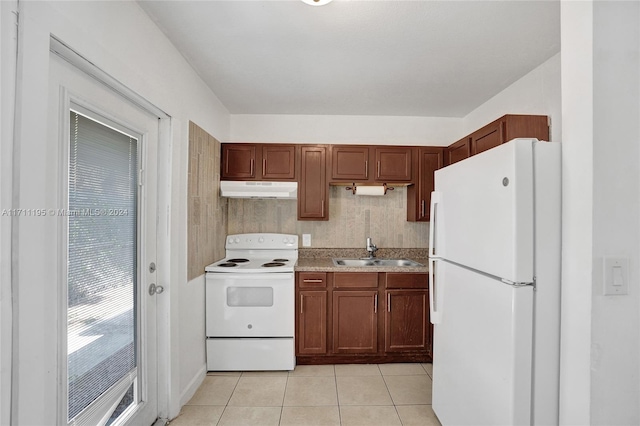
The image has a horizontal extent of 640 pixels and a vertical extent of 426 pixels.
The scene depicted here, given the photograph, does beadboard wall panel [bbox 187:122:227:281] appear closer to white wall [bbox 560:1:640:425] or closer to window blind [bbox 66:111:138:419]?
window blind [bbox 66:111:138:419]

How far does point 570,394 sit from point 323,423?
56.8 inches

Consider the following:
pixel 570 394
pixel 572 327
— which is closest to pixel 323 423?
pixel 570 394

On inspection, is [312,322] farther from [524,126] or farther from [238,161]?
[524,126]

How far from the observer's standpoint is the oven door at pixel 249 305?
8.38ft

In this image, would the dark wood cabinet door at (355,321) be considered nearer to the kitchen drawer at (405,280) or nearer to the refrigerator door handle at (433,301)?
the kitchen drawer at (405,280)

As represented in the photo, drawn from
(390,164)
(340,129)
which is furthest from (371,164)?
(340,129)

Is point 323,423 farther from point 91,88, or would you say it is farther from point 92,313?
point 91,88

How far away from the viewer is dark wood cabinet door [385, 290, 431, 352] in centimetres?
271

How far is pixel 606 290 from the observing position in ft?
3.32

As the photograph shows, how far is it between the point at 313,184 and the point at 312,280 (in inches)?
39.0

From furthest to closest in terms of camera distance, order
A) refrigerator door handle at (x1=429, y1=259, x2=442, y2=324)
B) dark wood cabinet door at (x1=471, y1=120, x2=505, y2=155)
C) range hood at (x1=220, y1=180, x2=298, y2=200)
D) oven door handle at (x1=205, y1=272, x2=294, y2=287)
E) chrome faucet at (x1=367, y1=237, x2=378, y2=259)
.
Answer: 1. chrome faucet at (x1=367, y1=237, x2=378, y2=259)
2. range hood at (x1=220, y1=180, x2=298, y2=200)
3. oven door handle at (x1=205, y1=272, x2=294, y2=287)
4. dark wood cabinet door at (x1=471, y1=120, x2=505, y2=155)
5. refrigerator door handle at (x1=429, y1=259, x2=442, y2=324)

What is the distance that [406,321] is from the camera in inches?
107

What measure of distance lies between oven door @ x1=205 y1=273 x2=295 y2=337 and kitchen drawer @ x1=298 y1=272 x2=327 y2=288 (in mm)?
118

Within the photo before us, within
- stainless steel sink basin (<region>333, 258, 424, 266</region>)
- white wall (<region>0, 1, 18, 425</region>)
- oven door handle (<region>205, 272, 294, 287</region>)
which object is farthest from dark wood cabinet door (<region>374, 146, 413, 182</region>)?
white wall (<region>0, 1, 18, 425</region>)
